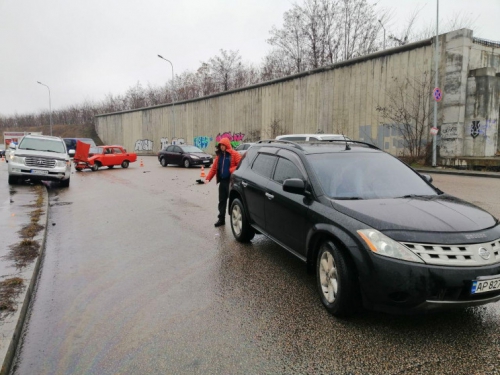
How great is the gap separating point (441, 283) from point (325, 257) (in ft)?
3.62

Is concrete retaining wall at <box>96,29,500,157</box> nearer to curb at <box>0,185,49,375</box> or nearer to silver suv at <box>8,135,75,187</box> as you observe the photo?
silver suv at <box>8,135,75,187</box>

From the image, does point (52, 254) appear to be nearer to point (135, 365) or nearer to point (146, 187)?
point (135, 365)

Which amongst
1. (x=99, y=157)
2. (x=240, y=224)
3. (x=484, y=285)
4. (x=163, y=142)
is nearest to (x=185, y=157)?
(x=99, y=157)

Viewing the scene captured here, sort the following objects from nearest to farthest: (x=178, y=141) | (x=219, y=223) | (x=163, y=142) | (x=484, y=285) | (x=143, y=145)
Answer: (x=484, y=285) < (x=219, y=223) < (x=178, y=141) < (x=163, y=142) < (x=143, y=145)

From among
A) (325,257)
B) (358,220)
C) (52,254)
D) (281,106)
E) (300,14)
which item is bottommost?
(52,254)

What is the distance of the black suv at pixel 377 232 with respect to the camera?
3018 millimetres

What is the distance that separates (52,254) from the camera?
599 cm

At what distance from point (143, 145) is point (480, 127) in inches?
1764

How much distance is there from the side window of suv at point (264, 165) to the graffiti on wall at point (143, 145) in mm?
50550

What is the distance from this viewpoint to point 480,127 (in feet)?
70.1

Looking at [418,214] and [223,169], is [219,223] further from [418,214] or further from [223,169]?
[418,214]

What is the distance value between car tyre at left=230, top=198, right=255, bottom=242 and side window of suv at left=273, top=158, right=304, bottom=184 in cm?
119

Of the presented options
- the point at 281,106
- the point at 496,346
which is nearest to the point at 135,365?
the point at 496,346

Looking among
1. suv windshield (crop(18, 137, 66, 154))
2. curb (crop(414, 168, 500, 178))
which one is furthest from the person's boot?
curb (crop(414, 168, 500, 178))
